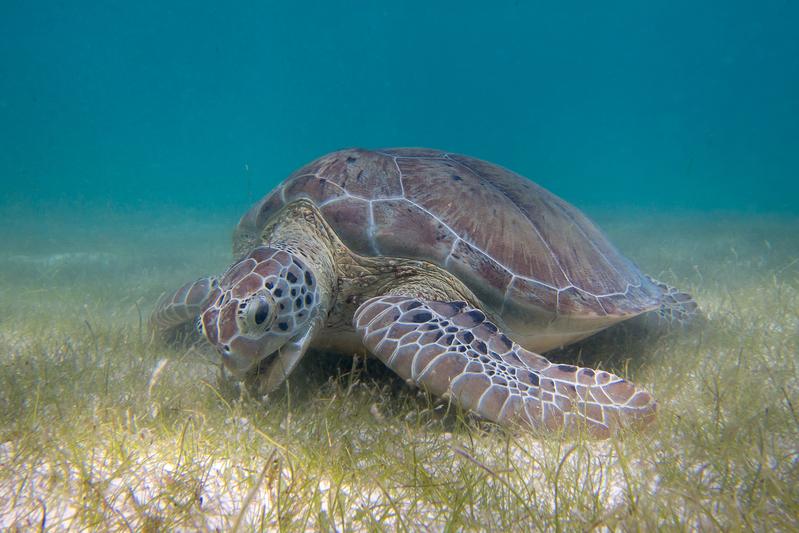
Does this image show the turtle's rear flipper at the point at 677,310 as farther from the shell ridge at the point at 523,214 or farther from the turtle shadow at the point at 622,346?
the shell ridge at the point at 523,214

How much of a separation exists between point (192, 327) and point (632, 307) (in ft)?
11.5

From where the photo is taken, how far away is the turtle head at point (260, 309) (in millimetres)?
2080

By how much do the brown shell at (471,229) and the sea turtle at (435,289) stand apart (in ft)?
0.03

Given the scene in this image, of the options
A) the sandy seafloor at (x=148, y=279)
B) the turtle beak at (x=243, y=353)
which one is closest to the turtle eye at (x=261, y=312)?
the turtle beak at (x=243, y=353)

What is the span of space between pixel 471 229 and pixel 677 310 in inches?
83.7

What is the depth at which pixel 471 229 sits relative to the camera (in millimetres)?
2893

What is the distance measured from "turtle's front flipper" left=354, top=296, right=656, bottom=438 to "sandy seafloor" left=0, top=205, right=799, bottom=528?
0.64m

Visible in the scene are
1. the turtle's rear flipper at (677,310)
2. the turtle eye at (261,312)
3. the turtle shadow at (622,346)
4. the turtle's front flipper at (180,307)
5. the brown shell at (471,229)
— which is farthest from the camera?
the turtle's rear flipper at (677,310)

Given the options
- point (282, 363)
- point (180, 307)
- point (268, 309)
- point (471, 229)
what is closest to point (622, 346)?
point (471, 229)

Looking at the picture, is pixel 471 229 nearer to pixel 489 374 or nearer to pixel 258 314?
pixel 489 374

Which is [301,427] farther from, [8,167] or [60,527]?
[8,167]

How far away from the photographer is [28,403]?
186 centimetres

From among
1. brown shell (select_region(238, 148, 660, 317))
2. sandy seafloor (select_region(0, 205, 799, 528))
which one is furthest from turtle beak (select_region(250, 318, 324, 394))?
brown shell (select_region(238, 148, 660, 317))

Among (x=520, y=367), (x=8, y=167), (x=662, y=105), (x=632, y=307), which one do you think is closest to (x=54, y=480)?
(x=520, y=367)
